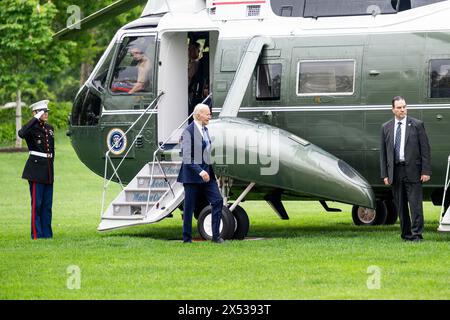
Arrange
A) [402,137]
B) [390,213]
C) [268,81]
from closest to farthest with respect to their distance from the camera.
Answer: [402,137], [268,81], [390,213]

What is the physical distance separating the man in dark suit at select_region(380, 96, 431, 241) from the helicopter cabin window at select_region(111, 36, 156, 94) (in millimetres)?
4221

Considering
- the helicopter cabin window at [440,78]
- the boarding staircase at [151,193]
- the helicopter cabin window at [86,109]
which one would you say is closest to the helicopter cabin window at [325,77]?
the helicopter cabin window at [440,78]

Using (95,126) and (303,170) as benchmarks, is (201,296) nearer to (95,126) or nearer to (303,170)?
(303,170)

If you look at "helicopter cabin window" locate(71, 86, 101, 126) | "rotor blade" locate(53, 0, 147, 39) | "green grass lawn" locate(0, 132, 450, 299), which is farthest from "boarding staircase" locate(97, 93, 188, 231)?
"rotor blade" locate(53, 0, 147, 39)

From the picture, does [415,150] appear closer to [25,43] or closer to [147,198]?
[147,198]

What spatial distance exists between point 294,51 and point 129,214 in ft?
11.1

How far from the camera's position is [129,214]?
661 inches

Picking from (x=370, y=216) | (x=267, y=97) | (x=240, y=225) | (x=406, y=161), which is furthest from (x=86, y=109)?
(x=406, y=161)

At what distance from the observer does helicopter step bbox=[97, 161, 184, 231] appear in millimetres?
16391

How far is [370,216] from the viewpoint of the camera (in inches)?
775

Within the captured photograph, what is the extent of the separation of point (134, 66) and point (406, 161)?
16.2 ft

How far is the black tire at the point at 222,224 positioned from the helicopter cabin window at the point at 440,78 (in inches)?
130

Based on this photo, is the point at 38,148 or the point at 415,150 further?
the point at 38,148
